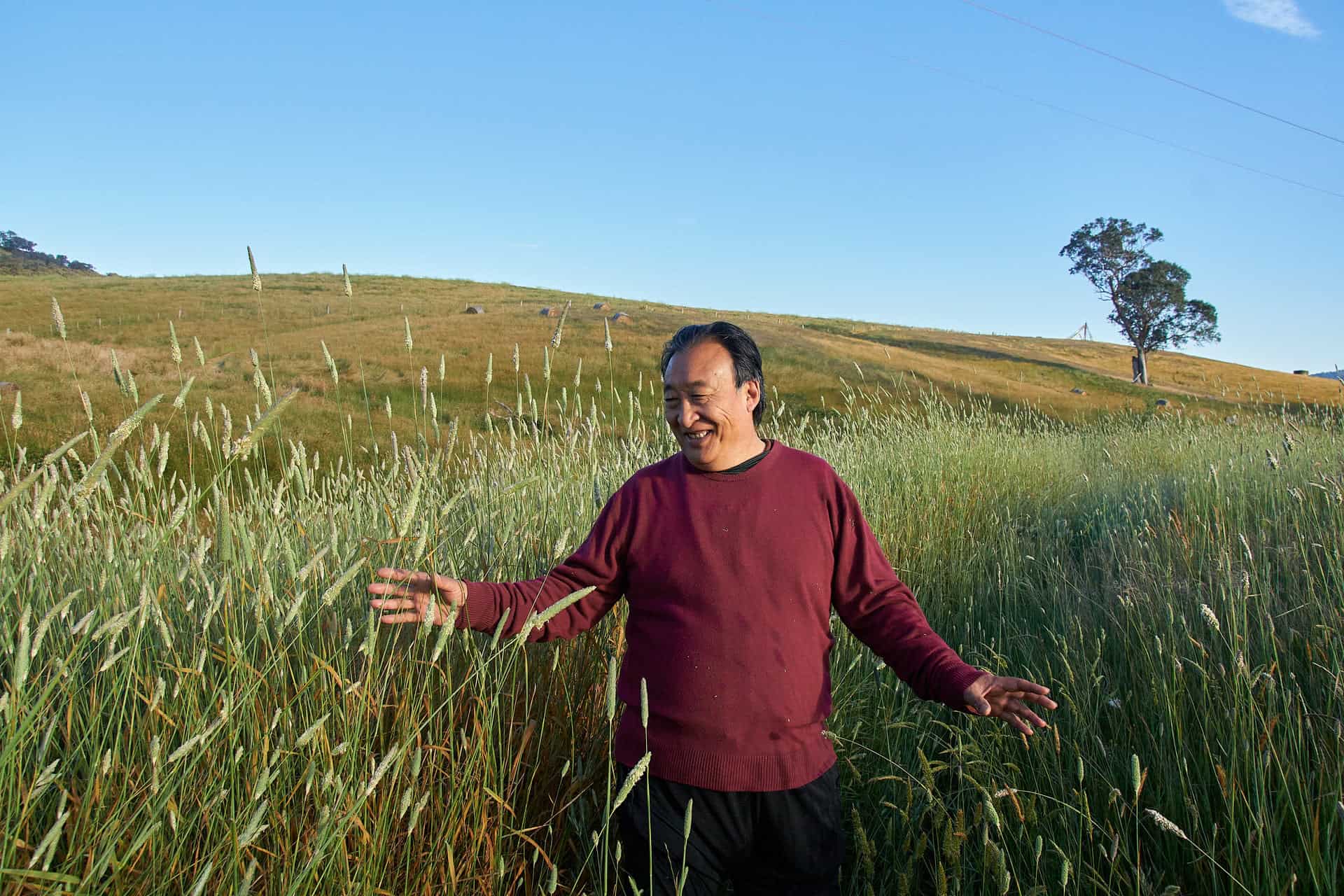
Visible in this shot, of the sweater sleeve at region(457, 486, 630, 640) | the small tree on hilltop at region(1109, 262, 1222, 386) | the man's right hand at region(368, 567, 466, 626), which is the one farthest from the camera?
the small tree on hilltop at region(1109, 262, 1222, 386)

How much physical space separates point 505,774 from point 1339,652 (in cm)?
267

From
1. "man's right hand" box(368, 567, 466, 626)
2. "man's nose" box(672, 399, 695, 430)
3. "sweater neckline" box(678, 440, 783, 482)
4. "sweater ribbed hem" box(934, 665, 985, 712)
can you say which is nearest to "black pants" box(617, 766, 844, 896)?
"sweater ribbed hem" box(934, 665, 985, 712)

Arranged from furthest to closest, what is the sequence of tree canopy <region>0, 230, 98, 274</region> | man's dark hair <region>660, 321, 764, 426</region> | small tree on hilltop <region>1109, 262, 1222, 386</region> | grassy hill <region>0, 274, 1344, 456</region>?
1. tree canopy <region>0, 230, 98, 274</region>
2. small tree on hilltop <region>1109, 262, 1222, 386</region>
3. grassy hill <region>0, 274, 1344, 456</region>
4. man's dark hair <region>660, 321, 764, 426</region>

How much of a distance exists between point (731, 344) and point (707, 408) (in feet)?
0.71

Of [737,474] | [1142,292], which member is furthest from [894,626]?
[1142,292]

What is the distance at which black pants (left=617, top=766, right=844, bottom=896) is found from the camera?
1940 mm

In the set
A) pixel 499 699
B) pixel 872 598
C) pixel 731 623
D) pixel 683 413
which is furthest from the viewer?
pixel 499 699

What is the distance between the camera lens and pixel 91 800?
5.53 ft

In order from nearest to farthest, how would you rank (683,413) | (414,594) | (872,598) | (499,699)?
(414,594) < (683,413) < (872,598) < (499,699)

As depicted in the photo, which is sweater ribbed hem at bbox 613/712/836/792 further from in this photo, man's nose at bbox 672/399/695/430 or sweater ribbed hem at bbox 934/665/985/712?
man's nose at bbox 672/399/695/430

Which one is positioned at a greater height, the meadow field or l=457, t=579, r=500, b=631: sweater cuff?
l=457, t=579, r=500, b=631: sweater cuff

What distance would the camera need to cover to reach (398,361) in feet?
85.6

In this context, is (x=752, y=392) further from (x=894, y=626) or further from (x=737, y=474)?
(x=894, y=626)

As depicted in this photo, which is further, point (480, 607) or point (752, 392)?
point (752, 392)
